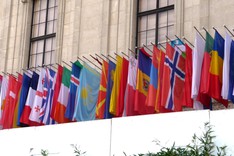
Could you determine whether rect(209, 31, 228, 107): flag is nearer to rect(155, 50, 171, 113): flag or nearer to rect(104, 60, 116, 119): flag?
rect(155, 50, 171, 113): flag

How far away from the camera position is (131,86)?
22.1 m

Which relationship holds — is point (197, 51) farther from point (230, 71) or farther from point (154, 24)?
point (154, 24)

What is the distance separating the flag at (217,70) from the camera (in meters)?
20.0

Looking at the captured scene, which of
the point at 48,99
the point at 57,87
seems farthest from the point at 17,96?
the point at 57,87

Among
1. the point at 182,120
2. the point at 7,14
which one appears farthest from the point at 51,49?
the point at 182,120

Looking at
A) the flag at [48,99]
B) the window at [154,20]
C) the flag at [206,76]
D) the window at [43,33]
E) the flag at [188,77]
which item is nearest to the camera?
the flag at [206,76]

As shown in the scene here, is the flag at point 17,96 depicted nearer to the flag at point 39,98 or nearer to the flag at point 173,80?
the flag at point 39,98

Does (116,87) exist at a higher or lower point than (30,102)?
higher

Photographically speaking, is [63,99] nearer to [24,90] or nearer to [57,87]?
[57,87]

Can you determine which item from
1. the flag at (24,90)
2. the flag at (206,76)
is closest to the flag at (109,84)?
the flag at (206,76)

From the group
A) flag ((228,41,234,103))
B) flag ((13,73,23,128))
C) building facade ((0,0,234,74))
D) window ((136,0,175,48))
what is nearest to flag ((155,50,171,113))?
building facade ((0,0,234,74))

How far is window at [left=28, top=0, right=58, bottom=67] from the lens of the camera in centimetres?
2705

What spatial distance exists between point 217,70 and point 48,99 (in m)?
7.37

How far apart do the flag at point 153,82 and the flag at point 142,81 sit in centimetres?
33
